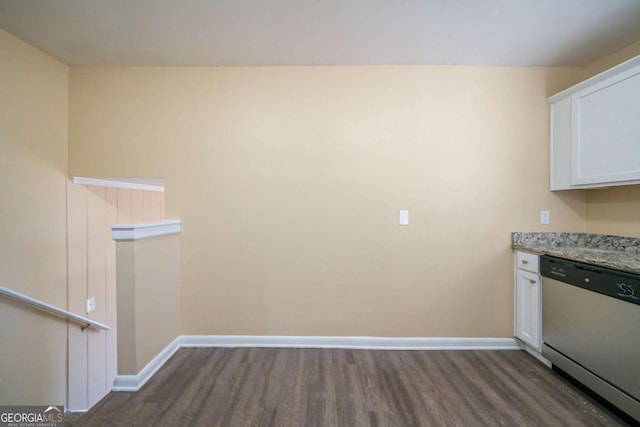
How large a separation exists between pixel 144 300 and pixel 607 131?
3.53 m

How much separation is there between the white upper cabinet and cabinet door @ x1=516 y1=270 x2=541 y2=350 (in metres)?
0.83

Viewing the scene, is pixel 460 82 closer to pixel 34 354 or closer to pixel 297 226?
pixel 297 226

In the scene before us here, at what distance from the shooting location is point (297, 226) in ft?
7.75

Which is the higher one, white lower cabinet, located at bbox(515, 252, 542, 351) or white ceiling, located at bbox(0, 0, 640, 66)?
white ceiling, located at bbox(0, 0, 640, 66)

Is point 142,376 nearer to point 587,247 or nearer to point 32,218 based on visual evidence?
point 32,218

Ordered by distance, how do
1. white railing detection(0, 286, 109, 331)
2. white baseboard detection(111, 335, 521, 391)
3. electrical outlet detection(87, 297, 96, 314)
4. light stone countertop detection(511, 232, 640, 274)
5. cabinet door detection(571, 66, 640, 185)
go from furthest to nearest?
electrical outlet detection(87, 297, 96, 314), white baseboard detection(111, 335, 521, 391), white railing detection(0, 286, 109, 331), cabinet door detection(571, 66, 640, 185), light stone countertop detection(511, 232, 640, 274)

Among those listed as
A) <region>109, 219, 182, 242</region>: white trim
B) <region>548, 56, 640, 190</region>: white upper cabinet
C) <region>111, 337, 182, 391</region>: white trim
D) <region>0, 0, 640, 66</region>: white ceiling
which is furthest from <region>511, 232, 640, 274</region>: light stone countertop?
<region>111, 337, 182, 391</region>: white trim

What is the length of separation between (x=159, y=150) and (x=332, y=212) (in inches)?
64.4

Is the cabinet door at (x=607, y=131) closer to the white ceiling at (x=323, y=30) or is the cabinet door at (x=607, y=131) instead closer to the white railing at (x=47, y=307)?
the white ceiling at (x=323, y=30)

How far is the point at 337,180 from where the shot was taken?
7.69 feet

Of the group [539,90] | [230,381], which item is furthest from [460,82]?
[230,381]

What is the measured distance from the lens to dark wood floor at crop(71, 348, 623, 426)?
1.56m

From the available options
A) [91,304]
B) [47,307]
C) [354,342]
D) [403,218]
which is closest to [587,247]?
[403,218]

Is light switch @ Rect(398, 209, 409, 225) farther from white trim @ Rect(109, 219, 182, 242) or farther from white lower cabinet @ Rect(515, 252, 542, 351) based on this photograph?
white trim @ Rect(109, 219, 182, 242)
